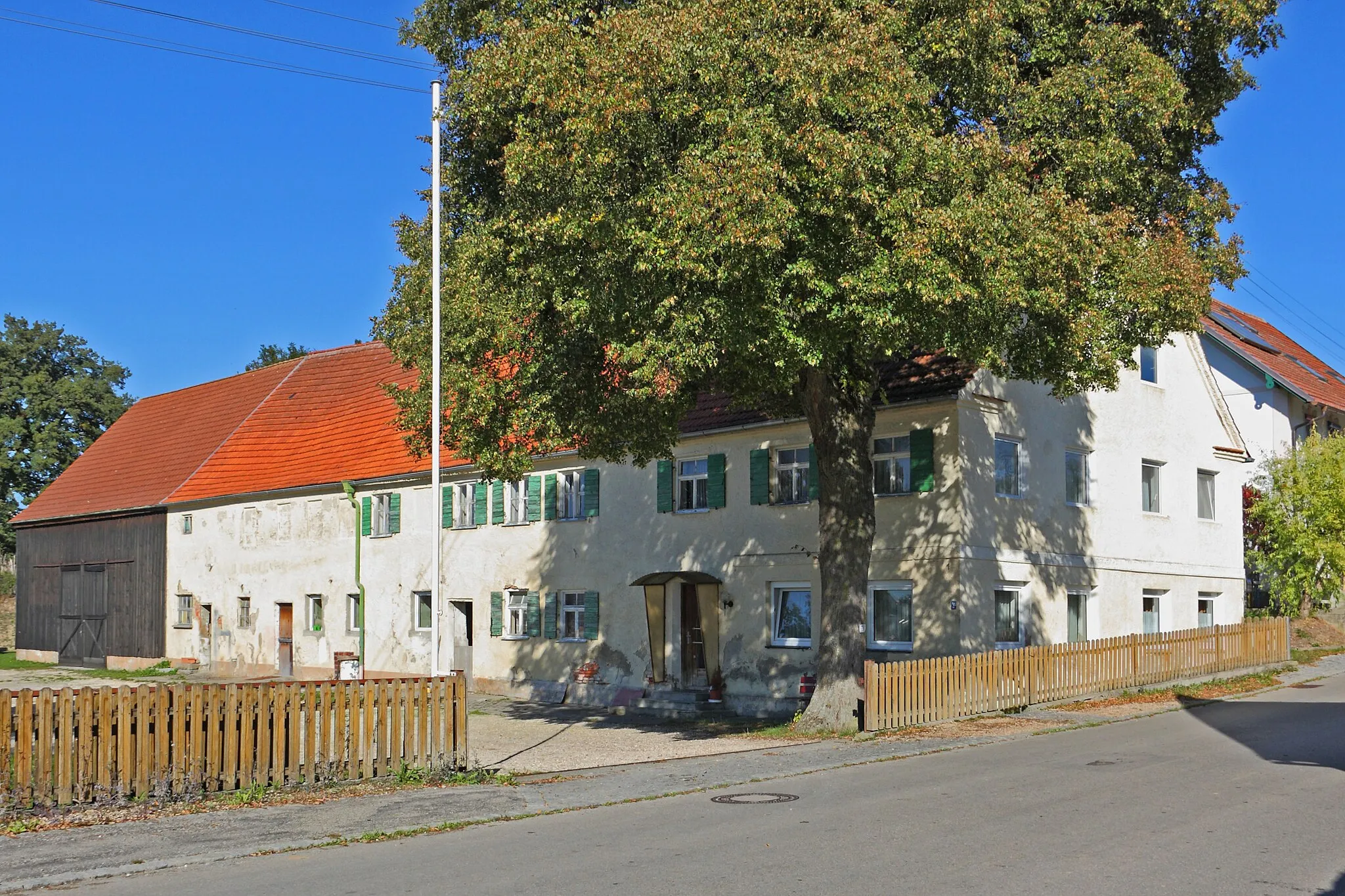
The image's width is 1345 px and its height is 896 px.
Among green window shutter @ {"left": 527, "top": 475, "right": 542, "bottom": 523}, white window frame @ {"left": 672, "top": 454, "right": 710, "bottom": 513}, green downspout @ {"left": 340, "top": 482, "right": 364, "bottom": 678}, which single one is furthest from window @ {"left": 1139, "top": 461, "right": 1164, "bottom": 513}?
green downspout @ {"left": 340, "top": 482, "right": 364, "bottom": 678}

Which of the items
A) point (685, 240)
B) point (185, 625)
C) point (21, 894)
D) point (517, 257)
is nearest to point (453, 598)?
point (185, 625)

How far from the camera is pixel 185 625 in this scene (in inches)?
1596

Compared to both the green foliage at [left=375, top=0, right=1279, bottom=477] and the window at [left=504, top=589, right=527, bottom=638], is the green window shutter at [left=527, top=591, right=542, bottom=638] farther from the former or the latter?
the green foliage at [left=375, top=0, right=1279, bottom=477]

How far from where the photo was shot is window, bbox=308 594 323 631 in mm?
36156

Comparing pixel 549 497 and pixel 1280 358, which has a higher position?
pixel 1280 358

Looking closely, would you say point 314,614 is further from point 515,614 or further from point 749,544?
point 749,544

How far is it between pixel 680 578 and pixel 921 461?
591cm

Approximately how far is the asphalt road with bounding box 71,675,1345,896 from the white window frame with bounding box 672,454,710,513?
12.4 meters

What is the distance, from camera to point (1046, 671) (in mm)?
21906

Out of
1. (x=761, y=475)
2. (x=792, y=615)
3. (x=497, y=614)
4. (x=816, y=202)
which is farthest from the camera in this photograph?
(x=497, y=614)

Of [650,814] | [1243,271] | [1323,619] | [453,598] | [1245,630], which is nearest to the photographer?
[650,814]

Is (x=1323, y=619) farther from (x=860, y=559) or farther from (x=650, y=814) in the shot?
(x=650, y=814)

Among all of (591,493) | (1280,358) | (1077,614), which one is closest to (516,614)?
(591,493)

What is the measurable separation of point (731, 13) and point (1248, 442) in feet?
101
